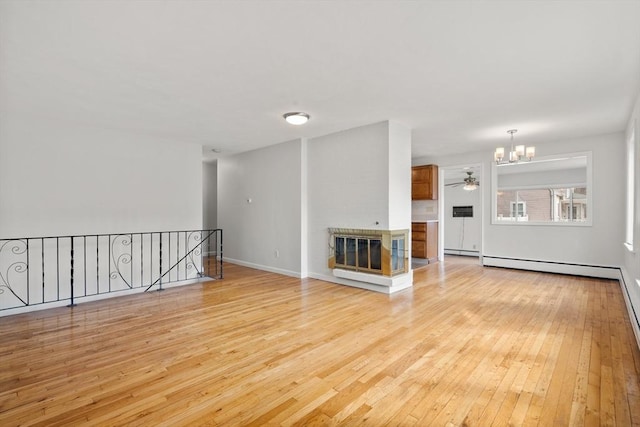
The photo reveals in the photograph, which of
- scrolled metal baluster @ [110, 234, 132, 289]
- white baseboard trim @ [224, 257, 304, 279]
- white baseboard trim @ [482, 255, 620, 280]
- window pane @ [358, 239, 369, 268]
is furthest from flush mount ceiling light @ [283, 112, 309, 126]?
white baseboard trim @ [482, 255, 620, 280]

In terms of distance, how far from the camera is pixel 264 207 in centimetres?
687

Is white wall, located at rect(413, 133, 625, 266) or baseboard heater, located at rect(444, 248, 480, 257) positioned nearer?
white wall, located at rect(413, 133, 625, 266)

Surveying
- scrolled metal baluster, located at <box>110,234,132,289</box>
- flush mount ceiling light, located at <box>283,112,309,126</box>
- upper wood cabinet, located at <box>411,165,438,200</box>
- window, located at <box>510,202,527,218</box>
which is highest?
flush mount ceiling light, located at <box>283,112,309,126</box>

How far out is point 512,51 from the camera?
2725 mm

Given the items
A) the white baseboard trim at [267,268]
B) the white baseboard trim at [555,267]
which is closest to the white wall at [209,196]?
the white baseboard trim at [267,268]

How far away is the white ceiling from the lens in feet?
7.16

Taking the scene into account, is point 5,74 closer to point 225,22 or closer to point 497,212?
point 225,22

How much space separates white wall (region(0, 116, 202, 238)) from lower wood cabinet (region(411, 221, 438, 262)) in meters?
5.12

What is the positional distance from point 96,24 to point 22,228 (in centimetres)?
356

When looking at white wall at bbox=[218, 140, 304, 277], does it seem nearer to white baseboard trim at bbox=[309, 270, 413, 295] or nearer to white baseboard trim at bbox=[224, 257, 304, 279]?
white baseboard trim at bbox=[224, 257, 304, 279]

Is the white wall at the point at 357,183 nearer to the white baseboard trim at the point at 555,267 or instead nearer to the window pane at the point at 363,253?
the window pane at the point at 363,253

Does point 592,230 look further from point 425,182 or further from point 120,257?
point 120,257

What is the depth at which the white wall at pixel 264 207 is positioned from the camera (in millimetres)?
6207

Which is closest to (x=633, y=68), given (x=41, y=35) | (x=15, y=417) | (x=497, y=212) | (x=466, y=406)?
(x=466, y=406)
